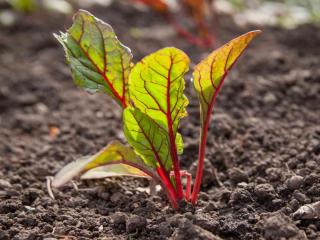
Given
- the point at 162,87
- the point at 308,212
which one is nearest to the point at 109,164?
the point at 162,87

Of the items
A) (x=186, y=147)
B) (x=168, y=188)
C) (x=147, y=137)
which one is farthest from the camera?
(x=186, y=147)

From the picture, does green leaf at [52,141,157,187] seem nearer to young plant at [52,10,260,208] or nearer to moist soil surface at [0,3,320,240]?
young plant at [52,10,260,208]

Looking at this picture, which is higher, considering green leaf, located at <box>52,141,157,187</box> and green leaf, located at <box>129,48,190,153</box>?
green leaf, located at <box>129,48,190,153</box>

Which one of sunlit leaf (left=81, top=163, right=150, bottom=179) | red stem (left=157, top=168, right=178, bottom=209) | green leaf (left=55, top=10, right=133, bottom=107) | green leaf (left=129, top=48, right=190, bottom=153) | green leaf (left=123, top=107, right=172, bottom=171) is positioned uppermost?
green leaf (left=55, top=10, right=133, bottom=107)

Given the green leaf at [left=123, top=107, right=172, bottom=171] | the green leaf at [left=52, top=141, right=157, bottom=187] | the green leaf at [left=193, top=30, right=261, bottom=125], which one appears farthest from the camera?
the green leaf at [left=123, top=107, right=172, bottom=171]

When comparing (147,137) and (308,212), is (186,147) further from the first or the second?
(308,212)

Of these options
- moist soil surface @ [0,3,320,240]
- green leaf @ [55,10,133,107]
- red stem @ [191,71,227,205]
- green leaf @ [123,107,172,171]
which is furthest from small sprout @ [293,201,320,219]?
green leaf @ [55,10,133,107]

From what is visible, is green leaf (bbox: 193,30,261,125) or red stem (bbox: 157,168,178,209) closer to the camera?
green leaf (bbox: 193,30,261,125)

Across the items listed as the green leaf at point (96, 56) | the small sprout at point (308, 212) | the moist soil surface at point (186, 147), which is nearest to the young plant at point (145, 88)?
the green leaf at point (96, 56)
